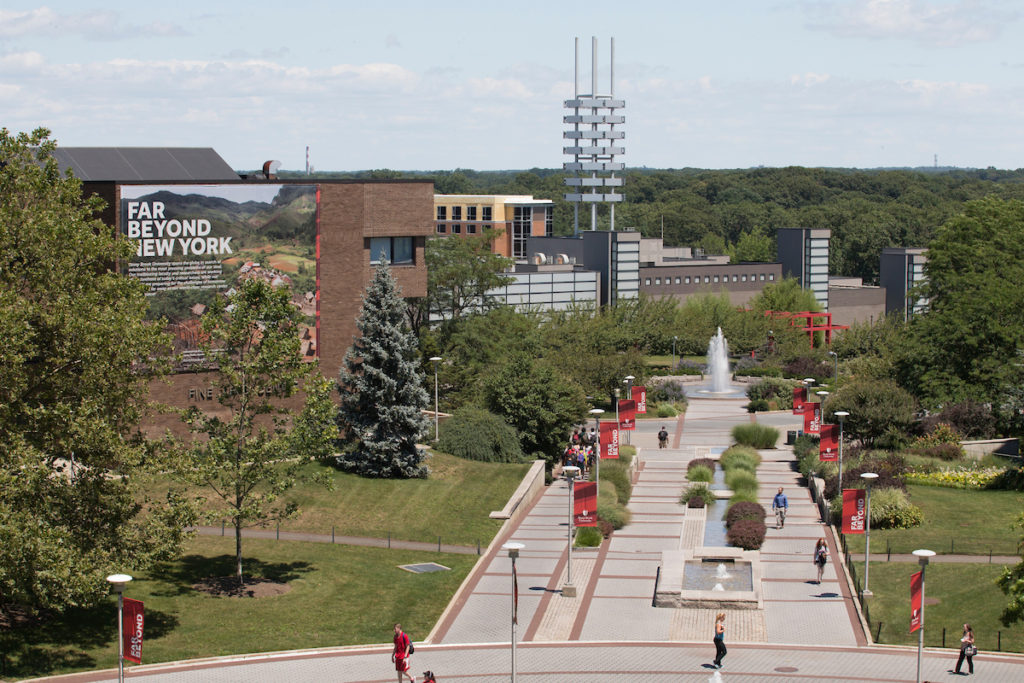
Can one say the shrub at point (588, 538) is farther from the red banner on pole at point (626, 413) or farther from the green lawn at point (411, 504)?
the red banner on pole at point (626, 413)

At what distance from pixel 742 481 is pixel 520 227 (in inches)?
4433

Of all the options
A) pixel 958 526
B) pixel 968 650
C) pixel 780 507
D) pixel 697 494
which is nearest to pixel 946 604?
pixel 968 650

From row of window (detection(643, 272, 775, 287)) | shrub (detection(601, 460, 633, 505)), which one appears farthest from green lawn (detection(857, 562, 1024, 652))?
row of window (detection(643, 272, 775, 287))

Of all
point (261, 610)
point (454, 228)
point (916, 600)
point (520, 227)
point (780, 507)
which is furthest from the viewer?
point (520, 227)

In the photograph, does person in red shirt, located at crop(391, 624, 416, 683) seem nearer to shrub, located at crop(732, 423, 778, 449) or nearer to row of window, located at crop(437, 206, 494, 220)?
shrub, located at crop(732, 423, 778, 449)

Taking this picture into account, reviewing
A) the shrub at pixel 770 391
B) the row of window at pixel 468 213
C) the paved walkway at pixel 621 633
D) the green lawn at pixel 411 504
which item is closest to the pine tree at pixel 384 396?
the green lawn at pixel 411 504

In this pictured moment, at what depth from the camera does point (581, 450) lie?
54250mm

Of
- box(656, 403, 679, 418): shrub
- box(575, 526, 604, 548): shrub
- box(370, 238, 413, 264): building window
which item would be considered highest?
box(370, 238, 413, 264): building window

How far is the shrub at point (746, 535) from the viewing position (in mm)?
41125

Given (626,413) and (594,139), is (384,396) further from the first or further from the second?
(594,139)

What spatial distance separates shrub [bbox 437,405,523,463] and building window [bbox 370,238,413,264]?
7.33m

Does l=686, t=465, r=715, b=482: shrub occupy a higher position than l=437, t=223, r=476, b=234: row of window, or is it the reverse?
l=437, t=223, r=476, b=234: row of window

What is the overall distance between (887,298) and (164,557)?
103116mm

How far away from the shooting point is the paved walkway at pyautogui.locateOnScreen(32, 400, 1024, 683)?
28.5m
